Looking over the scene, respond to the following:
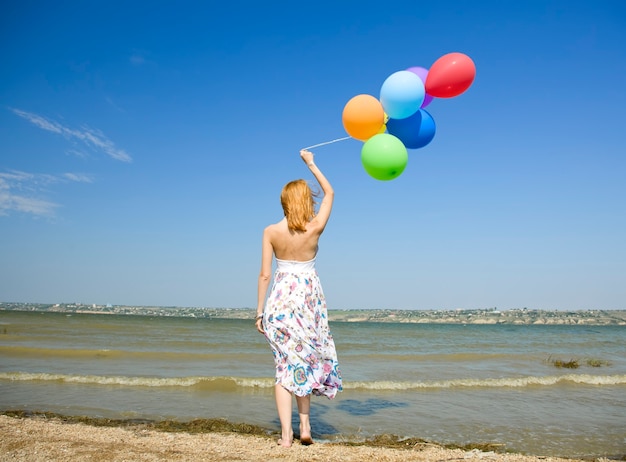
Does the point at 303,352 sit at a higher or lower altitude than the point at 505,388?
higher

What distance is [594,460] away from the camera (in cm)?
403

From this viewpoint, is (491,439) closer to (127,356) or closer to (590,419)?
(590,419)

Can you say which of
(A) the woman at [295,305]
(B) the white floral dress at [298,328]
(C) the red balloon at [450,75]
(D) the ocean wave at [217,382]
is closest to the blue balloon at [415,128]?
(C) the red balloon at [450,75]

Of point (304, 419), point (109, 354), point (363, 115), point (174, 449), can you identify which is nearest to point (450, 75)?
point (363, 115)

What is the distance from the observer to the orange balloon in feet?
16.6

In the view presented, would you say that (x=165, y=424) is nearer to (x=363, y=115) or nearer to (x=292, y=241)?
(x=292, y=241)

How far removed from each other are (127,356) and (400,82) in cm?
1070

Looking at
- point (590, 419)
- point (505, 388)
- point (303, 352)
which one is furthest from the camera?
point (505, 388)

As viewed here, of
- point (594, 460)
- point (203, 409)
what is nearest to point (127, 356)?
point (203, 409)

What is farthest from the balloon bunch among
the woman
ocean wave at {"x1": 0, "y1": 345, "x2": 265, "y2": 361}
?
ocean wave at {"x1": 0, "y1": 345, "x2": 265, "y2": 361}

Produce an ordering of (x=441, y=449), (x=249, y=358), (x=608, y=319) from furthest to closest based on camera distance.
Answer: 1. (x=608, y=319)
2. (x=249, y=358)
3. (x=441, y=449)

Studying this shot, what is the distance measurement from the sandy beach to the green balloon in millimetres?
2538

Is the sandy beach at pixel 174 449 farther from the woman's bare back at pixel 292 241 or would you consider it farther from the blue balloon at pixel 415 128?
the blue balloon at pixel 415 128

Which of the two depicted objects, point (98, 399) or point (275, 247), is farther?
point (98, 399)
